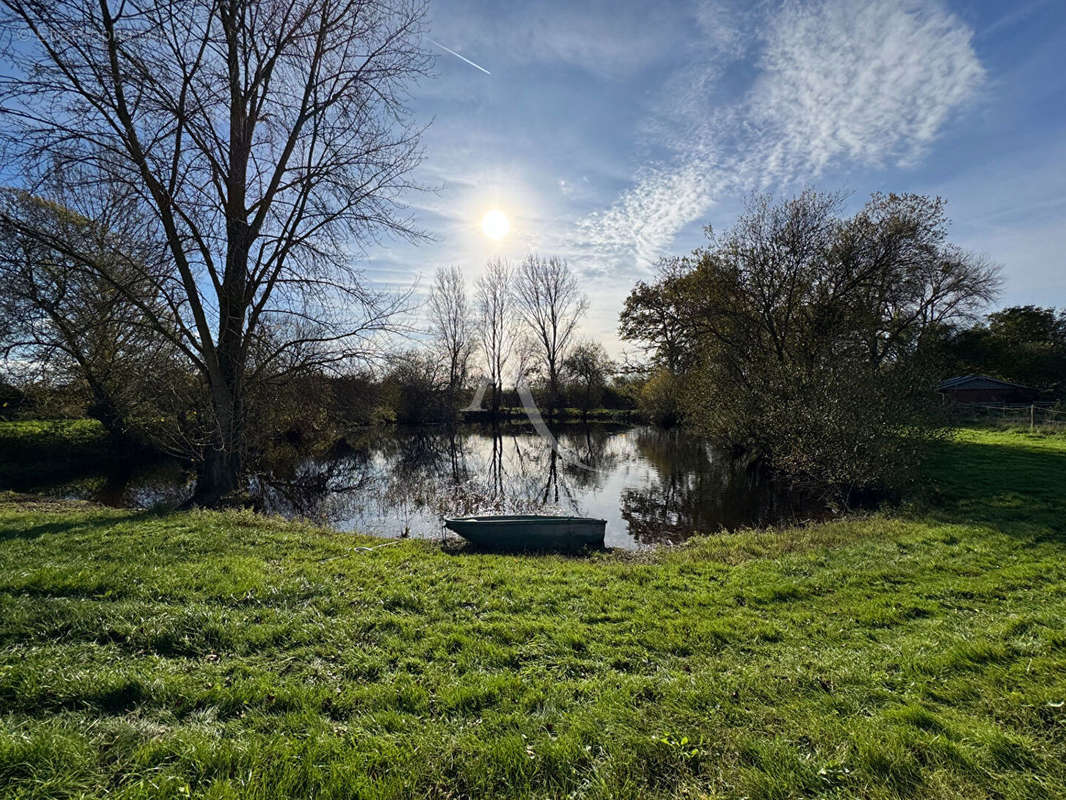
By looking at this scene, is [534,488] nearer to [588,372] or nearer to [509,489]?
[509,489]

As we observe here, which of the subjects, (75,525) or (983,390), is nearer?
(75,525)

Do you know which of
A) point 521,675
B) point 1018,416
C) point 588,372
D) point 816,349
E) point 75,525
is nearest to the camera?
Result: point 521,675

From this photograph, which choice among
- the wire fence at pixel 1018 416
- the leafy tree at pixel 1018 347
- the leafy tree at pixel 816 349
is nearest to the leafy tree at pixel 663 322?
the leafy tree at pixel 816 349

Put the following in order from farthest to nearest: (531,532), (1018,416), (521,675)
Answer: (1018,416)
(531,532)
(521,675)

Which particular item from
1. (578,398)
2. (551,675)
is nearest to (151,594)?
(551,675)

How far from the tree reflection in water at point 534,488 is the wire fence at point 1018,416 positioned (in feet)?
39.4

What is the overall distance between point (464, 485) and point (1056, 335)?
50.4 m

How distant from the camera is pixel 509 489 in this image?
15.9 metres

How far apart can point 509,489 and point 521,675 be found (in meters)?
12.7

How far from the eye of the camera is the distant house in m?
33.9

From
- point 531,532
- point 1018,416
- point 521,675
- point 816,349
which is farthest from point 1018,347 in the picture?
point 521,675

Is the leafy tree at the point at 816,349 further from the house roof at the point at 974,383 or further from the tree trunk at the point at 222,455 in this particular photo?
the house roof at the point at 974,383

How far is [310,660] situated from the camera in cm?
334

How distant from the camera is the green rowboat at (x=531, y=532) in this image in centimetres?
798
